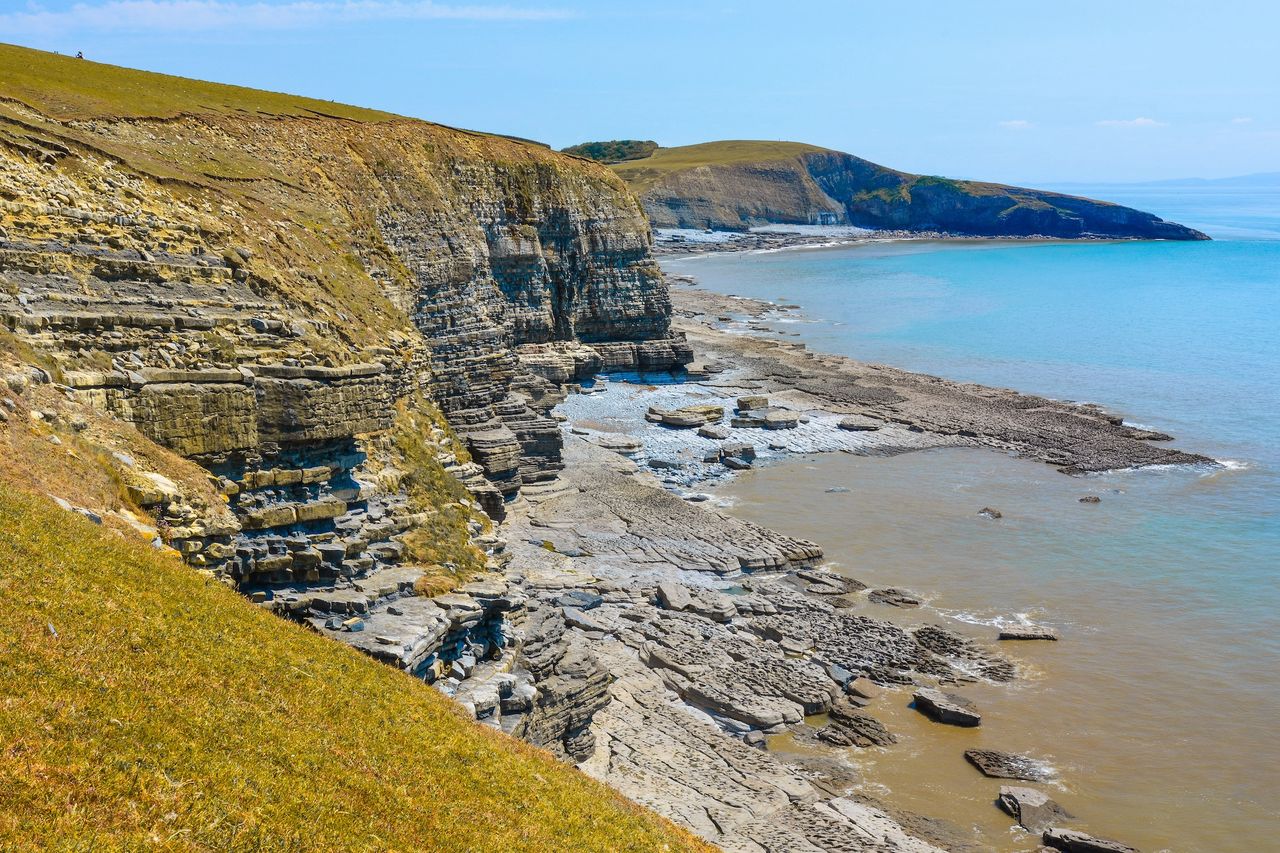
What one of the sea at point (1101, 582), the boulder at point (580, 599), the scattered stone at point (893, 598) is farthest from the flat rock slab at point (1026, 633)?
the boulder at point (580, 599)

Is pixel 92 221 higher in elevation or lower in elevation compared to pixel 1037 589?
higher

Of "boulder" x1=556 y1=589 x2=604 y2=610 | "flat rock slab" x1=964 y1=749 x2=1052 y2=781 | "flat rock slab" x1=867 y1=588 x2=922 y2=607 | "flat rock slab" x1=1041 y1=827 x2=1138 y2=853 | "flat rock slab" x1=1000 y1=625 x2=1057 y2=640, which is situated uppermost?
"boulder" x1=556 y1=589 x2=604 y2=610

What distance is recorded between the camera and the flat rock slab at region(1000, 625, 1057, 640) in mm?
35719

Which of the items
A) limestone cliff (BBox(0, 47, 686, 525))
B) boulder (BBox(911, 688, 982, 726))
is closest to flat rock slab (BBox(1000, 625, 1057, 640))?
boulder (BBox(911, 688, 982, 726))

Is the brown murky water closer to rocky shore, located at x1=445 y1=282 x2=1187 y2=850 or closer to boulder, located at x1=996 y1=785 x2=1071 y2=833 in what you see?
boulder, located at x1=996 y1=785 x2=1071 y2=833

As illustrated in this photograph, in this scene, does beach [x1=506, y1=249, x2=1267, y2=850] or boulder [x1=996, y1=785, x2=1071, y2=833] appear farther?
beach [x1=506, y1=249, x2=1267, y2=850]

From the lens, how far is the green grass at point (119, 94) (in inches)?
1551


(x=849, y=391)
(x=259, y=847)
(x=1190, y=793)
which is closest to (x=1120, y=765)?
(x=1190, y=793)

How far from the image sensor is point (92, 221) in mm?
Answer: 23844

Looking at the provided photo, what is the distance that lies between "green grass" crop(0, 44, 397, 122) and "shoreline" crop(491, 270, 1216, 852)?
22613 millimetres

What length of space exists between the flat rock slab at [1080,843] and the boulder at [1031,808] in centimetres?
54

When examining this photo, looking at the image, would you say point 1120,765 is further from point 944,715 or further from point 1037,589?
point 1037,589

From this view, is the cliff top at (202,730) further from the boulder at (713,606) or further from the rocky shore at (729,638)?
the boulder at (713,606)

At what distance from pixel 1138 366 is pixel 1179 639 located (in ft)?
201
